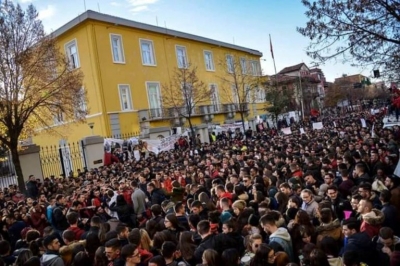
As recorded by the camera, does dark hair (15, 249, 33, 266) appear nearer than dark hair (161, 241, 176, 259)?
No

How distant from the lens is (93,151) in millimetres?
20797

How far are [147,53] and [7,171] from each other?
17.4 m

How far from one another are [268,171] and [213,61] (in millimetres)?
32187

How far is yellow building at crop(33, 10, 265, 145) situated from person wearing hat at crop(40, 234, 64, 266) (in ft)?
71.4

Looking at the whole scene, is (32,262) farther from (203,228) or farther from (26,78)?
(26,78)

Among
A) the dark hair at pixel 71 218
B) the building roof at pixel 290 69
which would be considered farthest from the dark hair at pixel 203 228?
the building roof at pixel 290 69

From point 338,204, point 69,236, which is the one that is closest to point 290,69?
point 338,204

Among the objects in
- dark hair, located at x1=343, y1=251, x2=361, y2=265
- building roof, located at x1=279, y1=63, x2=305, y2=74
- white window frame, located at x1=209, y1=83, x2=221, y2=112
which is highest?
building roof, located at x1=279, y1=63, x2=305, y2=74

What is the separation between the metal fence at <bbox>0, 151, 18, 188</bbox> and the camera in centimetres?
1891

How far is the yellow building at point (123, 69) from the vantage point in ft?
94.3

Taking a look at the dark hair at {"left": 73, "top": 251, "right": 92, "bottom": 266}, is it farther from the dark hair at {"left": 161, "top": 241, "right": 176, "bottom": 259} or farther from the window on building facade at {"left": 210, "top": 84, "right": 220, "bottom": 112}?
the window on building facade at {"left": 210, "top": 84, "right": 220, "bottom": 112}

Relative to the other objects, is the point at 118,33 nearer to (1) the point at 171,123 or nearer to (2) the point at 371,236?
(1) the point at 171,123

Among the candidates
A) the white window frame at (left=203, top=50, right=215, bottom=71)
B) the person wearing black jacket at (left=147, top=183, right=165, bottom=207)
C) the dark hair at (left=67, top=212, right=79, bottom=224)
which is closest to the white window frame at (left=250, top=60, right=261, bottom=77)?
the white window frame at (left=203, top=50, right=215, bottom=71)

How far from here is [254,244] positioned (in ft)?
16.1
